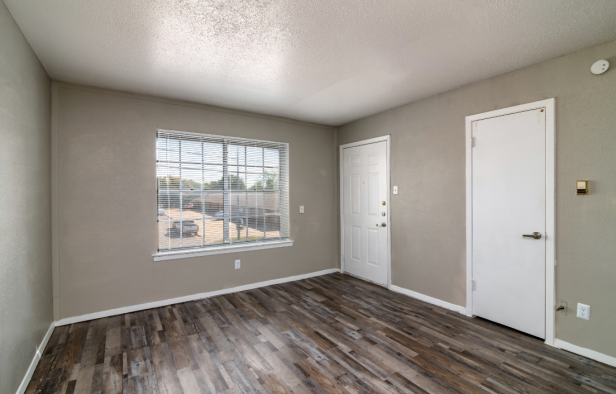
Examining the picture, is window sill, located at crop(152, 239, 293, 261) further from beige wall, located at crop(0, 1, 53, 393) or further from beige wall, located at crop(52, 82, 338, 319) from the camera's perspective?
beige wall, located at crop(0, 1, 53, 393)

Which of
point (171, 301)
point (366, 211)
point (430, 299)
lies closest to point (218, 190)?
point (171, 301)

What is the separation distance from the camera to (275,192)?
4.39 m

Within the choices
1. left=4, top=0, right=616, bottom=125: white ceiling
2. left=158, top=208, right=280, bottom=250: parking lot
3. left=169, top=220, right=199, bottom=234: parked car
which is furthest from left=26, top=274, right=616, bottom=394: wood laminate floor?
left=4, top=0, right=616, bottom=125: white ceiling

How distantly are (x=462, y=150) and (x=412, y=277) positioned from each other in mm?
1669

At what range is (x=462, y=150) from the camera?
3158 mm

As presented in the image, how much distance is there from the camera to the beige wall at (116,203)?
2.97 m

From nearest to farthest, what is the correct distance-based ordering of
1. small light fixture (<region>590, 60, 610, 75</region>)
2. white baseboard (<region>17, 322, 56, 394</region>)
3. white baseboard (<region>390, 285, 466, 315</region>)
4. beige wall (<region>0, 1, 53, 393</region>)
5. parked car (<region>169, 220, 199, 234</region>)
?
beige wall (<region>0, 1, 53, 393</region>), white baseboard (<region>17, 322, 56, 394</region>), small light fixture (<region>590, 60, 610, 75</region>), white baseboard (<region>390, 285, 466, 315</region>), parked car (<region>169, 220, 199, 234</region>)

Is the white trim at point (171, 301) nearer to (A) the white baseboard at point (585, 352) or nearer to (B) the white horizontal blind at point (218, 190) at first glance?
(B) the white horizontal blind at point (218, 190)

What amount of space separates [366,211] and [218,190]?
2.18m

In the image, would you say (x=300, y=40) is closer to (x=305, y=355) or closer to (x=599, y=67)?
(x=599, y=67)

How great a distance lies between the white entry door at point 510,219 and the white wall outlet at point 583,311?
24 centimetres

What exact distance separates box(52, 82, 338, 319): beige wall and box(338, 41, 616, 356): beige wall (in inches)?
88.2

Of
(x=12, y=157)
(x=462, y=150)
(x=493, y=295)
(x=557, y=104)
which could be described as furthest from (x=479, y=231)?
(x=12, y=157)

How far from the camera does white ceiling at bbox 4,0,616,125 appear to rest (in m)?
1.81
